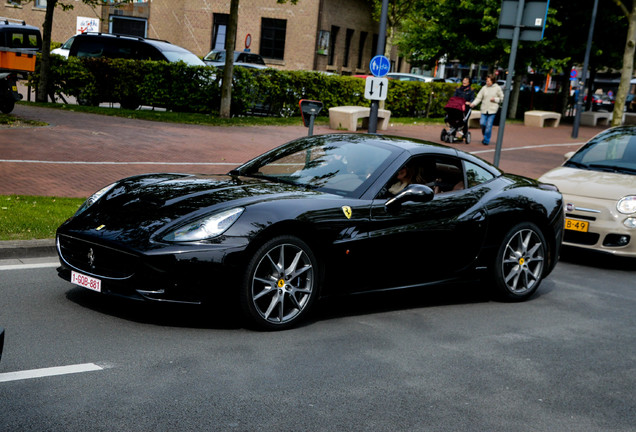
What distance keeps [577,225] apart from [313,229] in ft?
16.1

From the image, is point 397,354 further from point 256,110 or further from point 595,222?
point 256,110

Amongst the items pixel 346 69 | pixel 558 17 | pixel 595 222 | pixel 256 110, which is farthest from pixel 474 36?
pixel 595 222

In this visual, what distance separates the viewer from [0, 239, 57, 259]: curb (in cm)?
758

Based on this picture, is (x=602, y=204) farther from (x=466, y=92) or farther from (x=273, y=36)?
(x=273, y=36)

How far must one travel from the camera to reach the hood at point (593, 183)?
10.1 meters

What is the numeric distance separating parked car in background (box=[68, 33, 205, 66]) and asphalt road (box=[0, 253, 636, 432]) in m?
19.0

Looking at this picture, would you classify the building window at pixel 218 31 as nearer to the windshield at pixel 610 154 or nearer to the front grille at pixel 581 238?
the windshield at pixel 610 154

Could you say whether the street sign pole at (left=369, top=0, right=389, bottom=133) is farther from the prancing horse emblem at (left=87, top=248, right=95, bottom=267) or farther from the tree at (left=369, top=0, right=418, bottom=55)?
the tree at (left=369, top=0, right=418, bottom=55)

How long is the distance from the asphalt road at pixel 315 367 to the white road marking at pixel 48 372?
0.05 ft

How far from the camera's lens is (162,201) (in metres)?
6.05

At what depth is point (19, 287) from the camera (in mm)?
6621

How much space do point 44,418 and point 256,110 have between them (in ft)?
72.4

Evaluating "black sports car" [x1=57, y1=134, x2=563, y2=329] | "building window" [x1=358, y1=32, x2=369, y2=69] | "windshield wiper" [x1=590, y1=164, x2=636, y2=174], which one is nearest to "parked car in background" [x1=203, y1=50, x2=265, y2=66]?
"building window" [x1=358, y1=32, x2=369, y2=69]

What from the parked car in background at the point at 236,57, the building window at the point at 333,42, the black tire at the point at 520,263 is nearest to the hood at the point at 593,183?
the black tire at the point at 520,263
